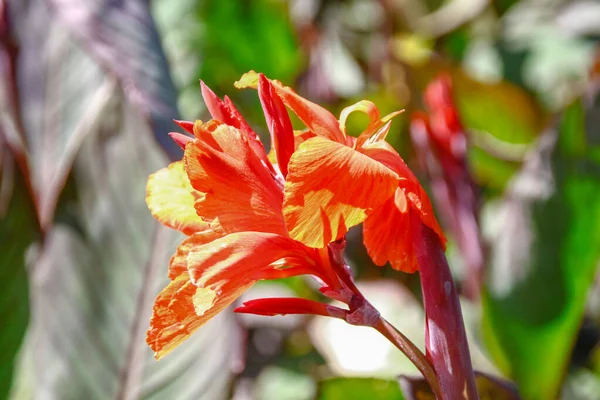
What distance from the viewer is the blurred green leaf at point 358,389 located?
771mm

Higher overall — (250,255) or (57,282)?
(250,255)

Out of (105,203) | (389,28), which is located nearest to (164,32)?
(389,28)

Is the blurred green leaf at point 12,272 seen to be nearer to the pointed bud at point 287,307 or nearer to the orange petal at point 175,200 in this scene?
the orange petal at point 175,200

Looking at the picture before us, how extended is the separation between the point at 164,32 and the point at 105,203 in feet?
2.92

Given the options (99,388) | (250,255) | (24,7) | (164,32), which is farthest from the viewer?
(164,32)

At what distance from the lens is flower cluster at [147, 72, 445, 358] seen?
391 millimetres

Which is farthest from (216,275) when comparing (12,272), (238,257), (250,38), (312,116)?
(250,38)

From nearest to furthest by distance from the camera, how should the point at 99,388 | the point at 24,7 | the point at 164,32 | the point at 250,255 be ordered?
the point at 250,255 → the point at 99,388 → the point at 24,7 → the point at 164,32

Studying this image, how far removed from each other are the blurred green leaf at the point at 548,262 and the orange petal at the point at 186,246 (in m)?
0.59

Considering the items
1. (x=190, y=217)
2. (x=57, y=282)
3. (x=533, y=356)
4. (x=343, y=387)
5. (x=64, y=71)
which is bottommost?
(x=533, y=356)

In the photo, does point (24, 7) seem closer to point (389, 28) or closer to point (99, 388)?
point (99, 388)

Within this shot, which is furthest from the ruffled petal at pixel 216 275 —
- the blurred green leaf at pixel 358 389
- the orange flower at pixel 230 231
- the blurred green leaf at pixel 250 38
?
the blurred green leaf at pixel 250 38

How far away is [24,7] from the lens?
0.92 m

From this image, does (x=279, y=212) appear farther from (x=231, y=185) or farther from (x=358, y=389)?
(x=358, y=389)
